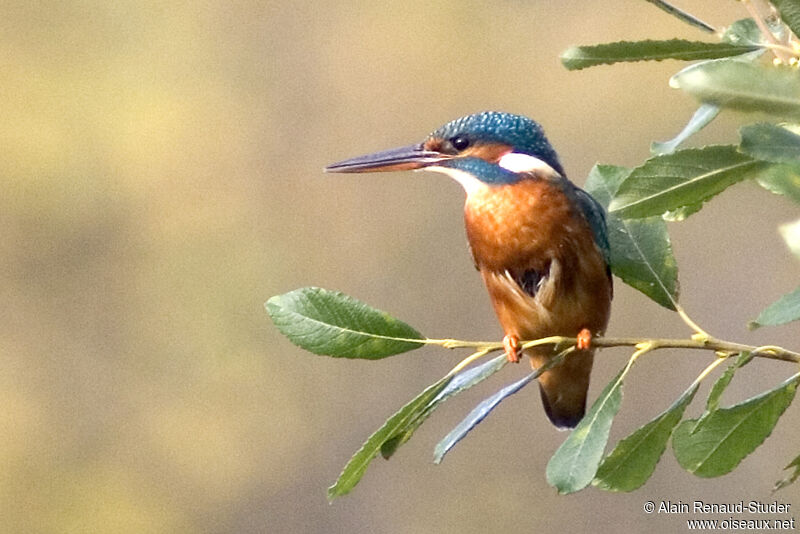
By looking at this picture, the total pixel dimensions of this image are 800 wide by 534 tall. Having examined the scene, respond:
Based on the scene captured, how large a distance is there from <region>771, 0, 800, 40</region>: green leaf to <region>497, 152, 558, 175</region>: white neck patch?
1.12 feet

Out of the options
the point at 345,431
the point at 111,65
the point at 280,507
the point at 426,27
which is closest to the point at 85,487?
the point at 280,507

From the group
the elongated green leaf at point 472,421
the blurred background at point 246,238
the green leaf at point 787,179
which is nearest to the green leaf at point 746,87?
the green leaf at point 787,179

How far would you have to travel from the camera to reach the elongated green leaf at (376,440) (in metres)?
0.51

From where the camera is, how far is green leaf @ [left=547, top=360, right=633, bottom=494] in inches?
18.8

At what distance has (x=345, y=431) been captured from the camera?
1599 mm

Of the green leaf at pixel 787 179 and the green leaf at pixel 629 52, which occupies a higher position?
Answer: the green leaf at pixel 629 52

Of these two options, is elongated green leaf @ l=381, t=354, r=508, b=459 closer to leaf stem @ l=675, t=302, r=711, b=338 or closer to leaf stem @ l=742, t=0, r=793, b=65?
leaf stem @ l=675, t=302, r=711, b=338

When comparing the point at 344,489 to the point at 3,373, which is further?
the point at 3,373

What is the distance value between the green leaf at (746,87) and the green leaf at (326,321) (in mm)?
242

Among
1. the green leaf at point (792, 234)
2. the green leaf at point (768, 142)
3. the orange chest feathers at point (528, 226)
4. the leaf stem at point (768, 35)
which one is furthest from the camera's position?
the orange chest feathers at point (528, 226)

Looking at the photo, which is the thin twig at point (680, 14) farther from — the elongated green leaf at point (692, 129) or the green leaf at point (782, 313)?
the green leaf at point (782, 313)

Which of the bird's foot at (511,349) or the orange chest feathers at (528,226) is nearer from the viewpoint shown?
the bird's foot at (511,349)

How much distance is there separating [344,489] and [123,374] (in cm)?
122

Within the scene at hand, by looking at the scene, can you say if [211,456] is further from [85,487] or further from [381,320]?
[381,320]
